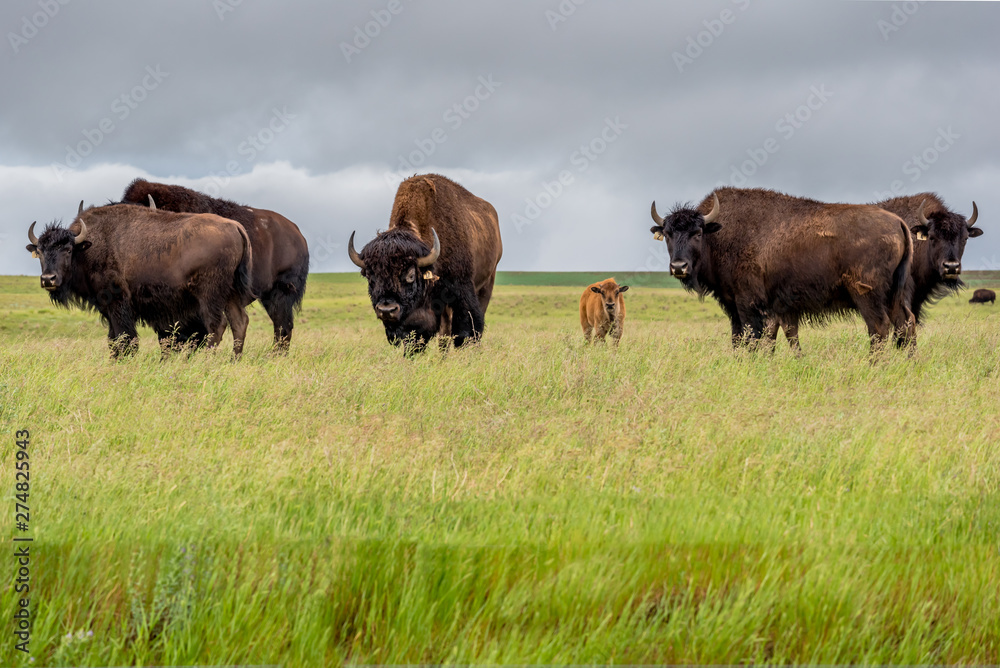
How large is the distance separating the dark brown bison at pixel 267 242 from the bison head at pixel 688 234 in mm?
6152

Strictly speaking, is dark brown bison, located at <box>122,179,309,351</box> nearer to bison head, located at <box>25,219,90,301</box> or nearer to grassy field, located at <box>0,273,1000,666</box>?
bison head, located at <box>25,219,90,301</box>

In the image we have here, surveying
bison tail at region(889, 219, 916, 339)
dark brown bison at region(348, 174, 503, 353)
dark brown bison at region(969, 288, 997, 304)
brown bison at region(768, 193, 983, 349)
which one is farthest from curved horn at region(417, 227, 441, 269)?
dark brown bison at region(969, 288, 997, 304)

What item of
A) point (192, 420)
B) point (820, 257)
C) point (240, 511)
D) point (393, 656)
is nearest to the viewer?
point (393, 656)

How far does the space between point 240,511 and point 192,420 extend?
2.13m

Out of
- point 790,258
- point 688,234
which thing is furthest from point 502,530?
point 790,258

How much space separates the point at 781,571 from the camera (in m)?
2.81

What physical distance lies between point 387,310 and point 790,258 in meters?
5.55

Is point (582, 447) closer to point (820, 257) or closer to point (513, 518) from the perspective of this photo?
point (513, 518)

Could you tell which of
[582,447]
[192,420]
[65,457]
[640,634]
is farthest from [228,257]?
[640,634]

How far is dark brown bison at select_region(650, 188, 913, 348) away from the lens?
32.4ft

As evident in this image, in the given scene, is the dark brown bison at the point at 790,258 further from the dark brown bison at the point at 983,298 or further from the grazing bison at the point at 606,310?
the dark brown bison at the point at 983,298

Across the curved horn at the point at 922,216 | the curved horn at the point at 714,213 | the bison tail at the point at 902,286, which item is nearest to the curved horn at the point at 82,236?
the curved horn at the point at 714,213

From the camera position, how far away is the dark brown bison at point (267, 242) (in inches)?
492

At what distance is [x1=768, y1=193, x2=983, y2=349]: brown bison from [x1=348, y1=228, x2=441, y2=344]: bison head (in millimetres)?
7555
